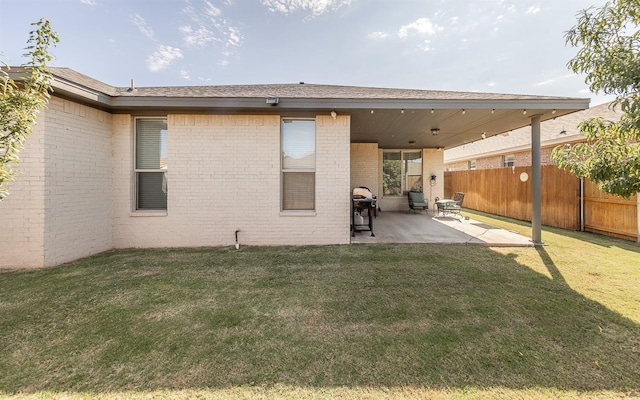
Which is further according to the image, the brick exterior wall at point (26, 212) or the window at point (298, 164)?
the window at point (298, 164)

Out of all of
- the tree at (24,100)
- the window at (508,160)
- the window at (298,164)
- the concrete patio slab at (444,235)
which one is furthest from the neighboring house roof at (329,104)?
the window at (508,160)

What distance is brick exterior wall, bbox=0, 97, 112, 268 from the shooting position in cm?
398

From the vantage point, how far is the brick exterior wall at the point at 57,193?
3982 mm

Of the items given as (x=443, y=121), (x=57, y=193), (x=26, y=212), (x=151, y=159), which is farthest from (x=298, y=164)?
(x=26, y=212)

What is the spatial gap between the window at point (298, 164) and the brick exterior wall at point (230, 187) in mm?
168

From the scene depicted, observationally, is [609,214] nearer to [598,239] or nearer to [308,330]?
[598,239]

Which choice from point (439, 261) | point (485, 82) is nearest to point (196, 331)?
point (439, 261)

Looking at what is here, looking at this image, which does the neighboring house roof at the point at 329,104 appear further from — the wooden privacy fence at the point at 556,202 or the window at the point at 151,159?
the wooden privacy fence at the point at 556,202

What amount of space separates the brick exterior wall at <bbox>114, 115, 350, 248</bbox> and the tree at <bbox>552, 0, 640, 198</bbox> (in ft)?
11.9

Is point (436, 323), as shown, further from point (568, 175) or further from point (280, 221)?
point (568, 175)

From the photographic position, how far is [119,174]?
17.2 ft

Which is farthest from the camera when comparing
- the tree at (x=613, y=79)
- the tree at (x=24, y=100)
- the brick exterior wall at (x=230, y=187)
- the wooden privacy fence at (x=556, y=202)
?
the wooden privacy fence at (x=556, y=202)

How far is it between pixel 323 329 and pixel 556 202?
30.0 feet

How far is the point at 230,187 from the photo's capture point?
5406mm
